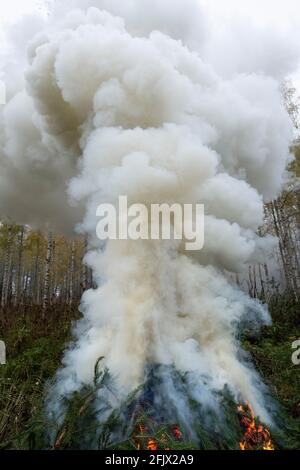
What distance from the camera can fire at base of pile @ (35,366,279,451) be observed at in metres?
5.02

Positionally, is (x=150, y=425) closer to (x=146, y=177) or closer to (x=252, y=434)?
(x=252, y=434)

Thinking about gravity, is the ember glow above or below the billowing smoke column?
below

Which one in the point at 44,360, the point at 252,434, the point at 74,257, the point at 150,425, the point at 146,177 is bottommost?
the point at 252,434

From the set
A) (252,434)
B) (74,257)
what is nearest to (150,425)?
(252,434)

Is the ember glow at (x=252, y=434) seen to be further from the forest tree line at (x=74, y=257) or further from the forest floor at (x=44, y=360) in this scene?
the forest tree line at (x=74, y=257)

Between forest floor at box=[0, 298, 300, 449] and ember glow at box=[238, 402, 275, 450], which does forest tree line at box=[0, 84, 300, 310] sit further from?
ember glow at box=[238, 402, 275, 450]

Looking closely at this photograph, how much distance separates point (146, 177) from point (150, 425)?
453cm

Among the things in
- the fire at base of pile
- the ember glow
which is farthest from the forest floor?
the fire at base of pile

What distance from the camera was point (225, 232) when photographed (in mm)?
7531

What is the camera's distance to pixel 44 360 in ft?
27.8

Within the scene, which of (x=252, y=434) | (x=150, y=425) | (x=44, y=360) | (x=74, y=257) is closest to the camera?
(x=150, y=425)

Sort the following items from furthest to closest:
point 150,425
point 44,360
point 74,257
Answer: point 74,257 < point 44,360 < point 150,425

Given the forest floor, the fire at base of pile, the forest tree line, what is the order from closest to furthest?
the fire at base of pile → the forest floor → the forest tree line

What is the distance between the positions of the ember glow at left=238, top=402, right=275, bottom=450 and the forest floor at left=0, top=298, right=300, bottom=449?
46cm
